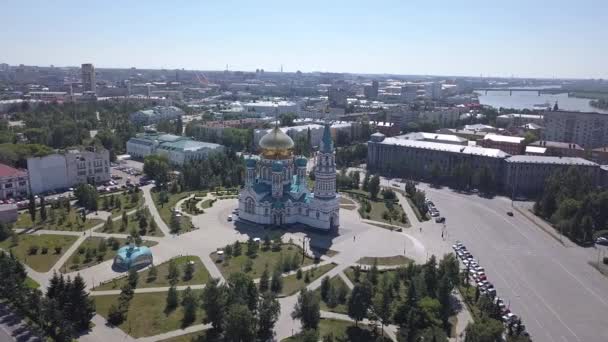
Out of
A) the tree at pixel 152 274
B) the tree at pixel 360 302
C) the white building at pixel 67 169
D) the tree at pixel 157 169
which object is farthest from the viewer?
the tree at pixel 157 169

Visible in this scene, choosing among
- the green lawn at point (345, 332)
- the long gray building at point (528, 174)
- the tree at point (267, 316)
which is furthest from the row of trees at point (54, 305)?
the long gray building at point (528, 174)

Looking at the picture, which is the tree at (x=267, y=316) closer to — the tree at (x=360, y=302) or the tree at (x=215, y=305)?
the tree at (x=215, y=305)

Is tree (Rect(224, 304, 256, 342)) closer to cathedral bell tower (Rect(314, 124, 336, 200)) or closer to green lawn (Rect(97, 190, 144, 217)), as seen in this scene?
cathedral bell tower (Rect(314, 124, 336, 200))

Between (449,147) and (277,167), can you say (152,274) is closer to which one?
(277,167)

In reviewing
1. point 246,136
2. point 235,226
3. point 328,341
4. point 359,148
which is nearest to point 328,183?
point 235,226

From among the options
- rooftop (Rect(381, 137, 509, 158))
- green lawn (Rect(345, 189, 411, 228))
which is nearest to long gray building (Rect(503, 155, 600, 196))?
rooftop (Rect(381, 137, 509, 158))

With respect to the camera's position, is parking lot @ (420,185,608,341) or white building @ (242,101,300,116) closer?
parking lot @ (420,185,608,341)
